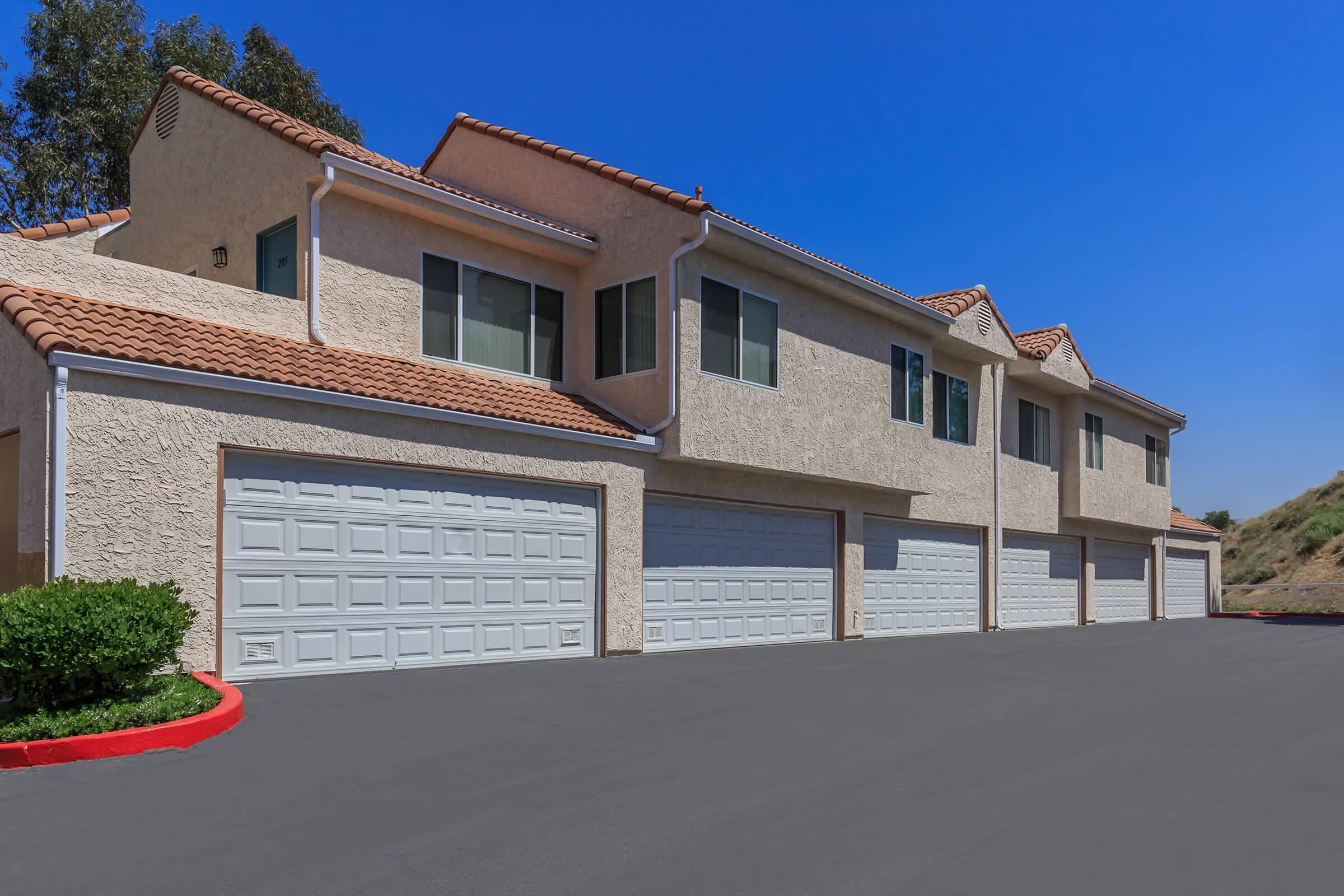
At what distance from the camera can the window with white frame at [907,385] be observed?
18312 millimetres

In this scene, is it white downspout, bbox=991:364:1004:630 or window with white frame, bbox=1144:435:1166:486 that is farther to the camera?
window with white frame, bbox=1144:435:1166:486

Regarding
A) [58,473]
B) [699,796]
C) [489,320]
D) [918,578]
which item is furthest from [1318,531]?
[58,473]

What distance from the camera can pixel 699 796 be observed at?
609 centimetres

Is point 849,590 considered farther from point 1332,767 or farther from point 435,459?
point 1332,767

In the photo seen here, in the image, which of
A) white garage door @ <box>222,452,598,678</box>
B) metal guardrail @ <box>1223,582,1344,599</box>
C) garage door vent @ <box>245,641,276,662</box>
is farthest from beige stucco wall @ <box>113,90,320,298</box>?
metal guardrail @ <box>1223,582,1344,599</box>

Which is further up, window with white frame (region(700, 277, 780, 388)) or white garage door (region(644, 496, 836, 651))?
Answer: window with white frame (region(700, 277, 780, 388))

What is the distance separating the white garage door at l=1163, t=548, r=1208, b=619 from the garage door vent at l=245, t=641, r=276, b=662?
89.1 ft

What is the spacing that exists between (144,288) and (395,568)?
3.99m

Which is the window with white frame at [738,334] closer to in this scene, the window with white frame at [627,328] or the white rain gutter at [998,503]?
the window with white frame at [627,328]

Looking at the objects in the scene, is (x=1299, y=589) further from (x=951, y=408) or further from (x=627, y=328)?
(x=627, y=328)

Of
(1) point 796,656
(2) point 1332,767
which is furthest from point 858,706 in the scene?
(1) point 796,656

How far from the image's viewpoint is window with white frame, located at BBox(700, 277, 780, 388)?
14625mm

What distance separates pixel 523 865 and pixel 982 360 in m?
18.7

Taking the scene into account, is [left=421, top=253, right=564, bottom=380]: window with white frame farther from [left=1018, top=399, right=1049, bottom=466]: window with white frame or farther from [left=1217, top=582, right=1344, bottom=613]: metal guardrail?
[left=1217, top=582, right=1344, bottom=613]: metal guardrail
